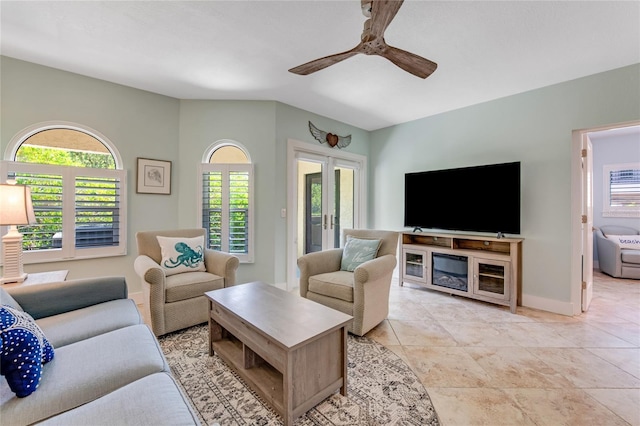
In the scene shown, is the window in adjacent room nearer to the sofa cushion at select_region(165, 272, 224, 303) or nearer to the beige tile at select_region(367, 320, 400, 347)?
the beige tile at select_region(367, 320, 400, 347)

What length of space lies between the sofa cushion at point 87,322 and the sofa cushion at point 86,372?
12 cm

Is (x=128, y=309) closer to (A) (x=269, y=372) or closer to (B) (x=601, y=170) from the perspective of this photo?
(A) (x=269, y=372)

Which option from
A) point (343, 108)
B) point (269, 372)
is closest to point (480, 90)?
point (343, 108)

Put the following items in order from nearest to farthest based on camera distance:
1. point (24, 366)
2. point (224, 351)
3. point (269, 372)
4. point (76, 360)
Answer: point (24, 366) < point (76, 360) < point (269, 372) < point (224, 351)

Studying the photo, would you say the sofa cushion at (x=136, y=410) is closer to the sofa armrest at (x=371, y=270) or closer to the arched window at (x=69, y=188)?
the sofa armrest at (x=371, y=270)

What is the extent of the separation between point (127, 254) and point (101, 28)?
2.32 m

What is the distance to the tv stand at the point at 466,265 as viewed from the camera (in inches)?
117

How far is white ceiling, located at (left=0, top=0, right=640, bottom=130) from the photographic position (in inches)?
73.8

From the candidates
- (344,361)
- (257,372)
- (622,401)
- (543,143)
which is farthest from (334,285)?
(543,143)

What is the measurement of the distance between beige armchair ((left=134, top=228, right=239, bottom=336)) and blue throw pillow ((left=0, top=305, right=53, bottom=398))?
114 centimetres

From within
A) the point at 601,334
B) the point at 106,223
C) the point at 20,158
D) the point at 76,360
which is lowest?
the point at 601,334

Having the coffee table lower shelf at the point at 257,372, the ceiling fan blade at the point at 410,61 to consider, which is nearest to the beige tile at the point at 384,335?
the coffee table lower shelf at the point at 257,372

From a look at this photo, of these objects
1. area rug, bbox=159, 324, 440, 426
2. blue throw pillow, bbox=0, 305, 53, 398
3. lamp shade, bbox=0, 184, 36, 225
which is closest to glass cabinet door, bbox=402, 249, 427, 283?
area rug, bbox=159, 324, 440, 426

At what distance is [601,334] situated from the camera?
2416 millimetres
